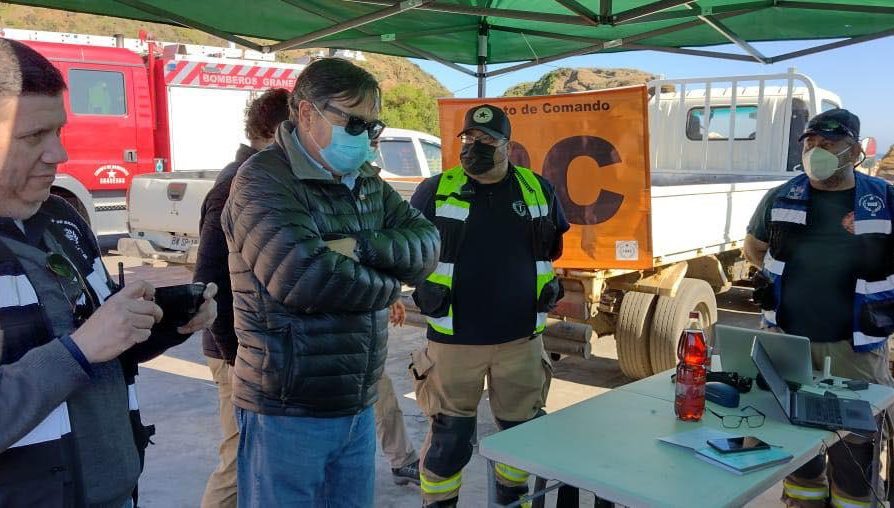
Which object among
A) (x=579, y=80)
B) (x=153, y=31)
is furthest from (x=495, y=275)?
(x=153, y=31)

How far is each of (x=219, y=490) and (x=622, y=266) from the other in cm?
281

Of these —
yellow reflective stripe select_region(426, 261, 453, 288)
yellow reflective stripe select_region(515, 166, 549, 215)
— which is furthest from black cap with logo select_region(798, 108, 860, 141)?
yellow reflective stripe select_region(426, 261, 453, 288)

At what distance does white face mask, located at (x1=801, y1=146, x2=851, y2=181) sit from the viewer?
10.5 feet

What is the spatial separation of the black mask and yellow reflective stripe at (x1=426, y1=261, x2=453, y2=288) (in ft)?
1.48

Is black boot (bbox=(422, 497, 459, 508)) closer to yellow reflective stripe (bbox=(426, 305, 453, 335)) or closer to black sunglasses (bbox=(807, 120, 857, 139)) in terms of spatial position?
Answer: yellow reflective stripe (bbox=(426, 305, 453, 335))

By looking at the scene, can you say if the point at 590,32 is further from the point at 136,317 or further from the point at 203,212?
the point at 136,317

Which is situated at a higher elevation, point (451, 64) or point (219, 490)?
point (451, 64)

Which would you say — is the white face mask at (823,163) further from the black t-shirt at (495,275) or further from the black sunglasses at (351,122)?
the black sunglasses at (351,122)

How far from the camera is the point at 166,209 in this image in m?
7.16

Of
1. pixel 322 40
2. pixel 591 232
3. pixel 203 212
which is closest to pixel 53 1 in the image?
pixel 322 40

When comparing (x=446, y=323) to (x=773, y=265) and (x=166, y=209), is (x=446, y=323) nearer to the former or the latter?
(x=773, y=265)

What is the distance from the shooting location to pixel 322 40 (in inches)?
247

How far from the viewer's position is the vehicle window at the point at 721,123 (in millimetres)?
7406

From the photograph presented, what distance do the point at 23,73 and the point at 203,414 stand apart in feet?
13.2
